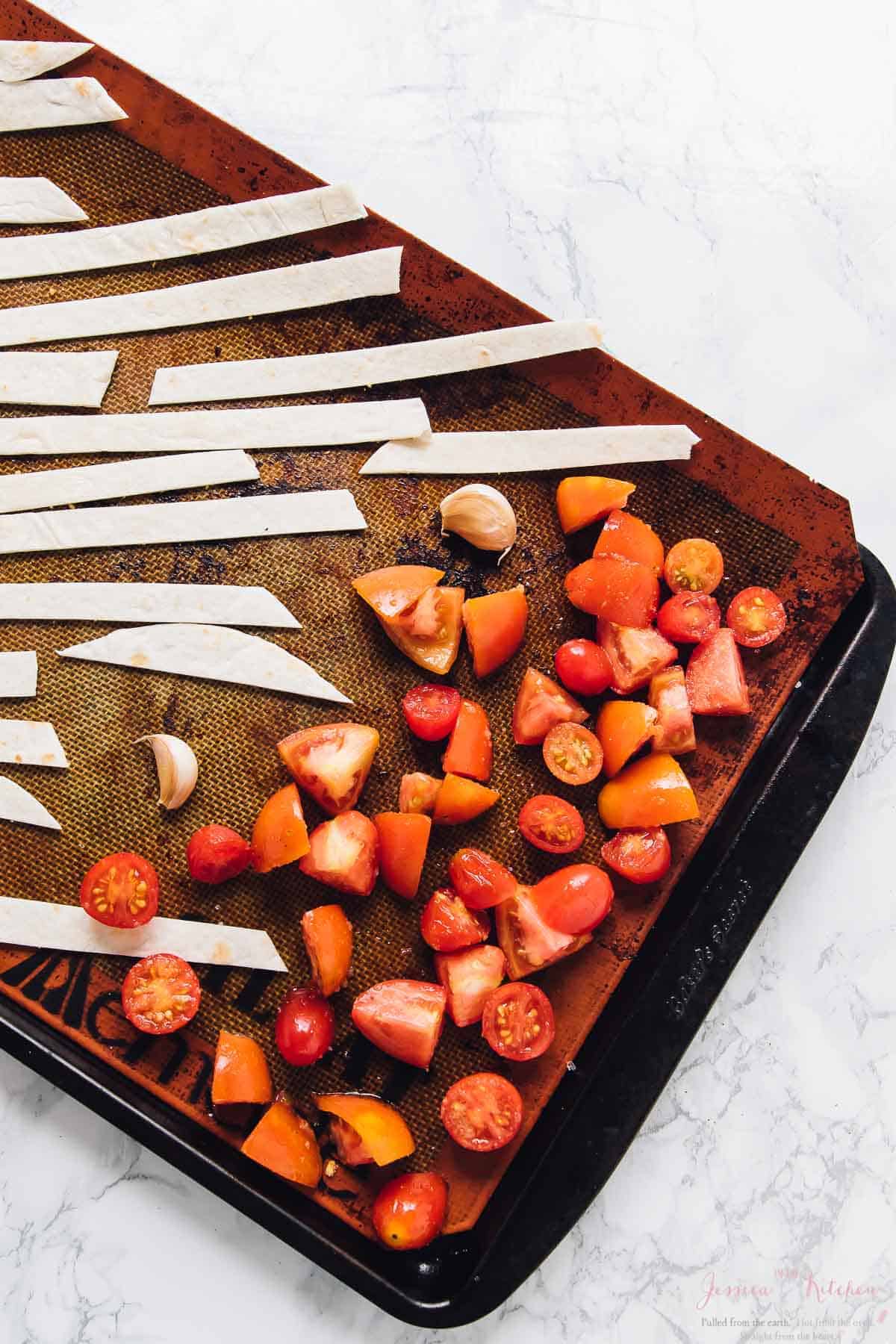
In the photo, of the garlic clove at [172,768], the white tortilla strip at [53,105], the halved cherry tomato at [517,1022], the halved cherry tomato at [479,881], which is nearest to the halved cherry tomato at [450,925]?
the halved cherry tomato at [479,881]

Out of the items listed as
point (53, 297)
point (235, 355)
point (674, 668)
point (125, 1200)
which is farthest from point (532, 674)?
point (125, 1200)

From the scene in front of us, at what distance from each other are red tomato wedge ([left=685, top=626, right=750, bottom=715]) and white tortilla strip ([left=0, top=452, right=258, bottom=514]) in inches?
43.4

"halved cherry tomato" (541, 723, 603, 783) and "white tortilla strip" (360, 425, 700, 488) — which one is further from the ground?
"white tortilla strip" (360, 425, 700, 488)

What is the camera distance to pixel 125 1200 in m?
2.49

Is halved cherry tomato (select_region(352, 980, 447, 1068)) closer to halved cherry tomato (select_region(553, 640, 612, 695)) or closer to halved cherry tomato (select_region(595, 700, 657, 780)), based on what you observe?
halved cherry tomato (select_region(595, 700, 657, 780))

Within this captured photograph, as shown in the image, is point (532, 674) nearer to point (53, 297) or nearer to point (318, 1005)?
point (318, 1005)

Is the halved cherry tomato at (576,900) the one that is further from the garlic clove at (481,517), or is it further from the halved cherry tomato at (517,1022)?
the garlic clove at (481,517)

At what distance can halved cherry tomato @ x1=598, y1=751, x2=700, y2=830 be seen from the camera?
2.33m

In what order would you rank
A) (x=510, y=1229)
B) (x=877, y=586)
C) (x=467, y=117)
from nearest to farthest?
1. (x=510, y=1229)
2. (x=877, y=586)
3. (x=467, y=117)

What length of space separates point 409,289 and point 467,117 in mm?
631

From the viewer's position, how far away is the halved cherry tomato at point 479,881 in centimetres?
230

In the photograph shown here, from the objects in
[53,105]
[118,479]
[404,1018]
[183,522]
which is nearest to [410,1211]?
[404,1018]

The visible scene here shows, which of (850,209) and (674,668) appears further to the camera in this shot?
(850,209)

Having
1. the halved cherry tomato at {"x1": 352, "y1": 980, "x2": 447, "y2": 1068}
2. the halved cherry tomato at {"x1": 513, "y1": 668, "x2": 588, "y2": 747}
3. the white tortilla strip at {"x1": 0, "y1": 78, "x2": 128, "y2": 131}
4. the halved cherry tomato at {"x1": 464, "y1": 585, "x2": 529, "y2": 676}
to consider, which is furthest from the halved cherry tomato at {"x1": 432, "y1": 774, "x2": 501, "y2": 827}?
the white tortilla strip at {"x1": 0, "y1": 78, "x2": 128, "y2": 131}
